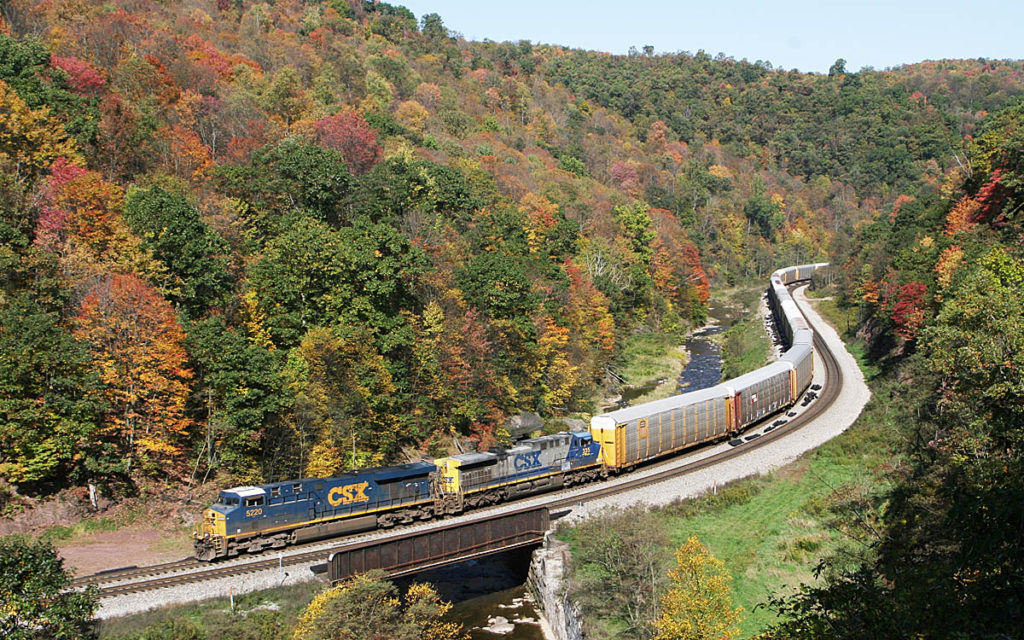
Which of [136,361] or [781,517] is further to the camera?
[781,517]

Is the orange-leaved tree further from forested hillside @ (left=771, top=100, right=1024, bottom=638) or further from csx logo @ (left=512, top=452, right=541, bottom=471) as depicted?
forested hillside @ (left=771, top=100, right=1024, bottom=638)

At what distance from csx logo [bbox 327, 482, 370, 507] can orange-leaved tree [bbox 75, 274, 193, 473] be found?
404 inches

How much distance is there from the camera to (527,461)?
43.1 metres

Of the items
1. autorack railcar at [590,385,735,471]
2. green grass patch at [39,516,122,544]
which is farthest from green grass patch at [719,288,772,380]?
green grass patch at [39,516,122,544]

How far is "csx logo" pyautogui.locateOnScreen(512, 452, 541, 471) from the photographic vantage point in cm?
4262

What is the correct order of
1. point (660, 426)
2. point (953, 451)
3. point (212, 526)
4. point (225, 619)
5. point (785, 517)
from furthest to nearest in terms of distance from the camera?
point (660, 426)
point (785, 517)
point (212, 526)
point (953, 451)
point (225, 619)

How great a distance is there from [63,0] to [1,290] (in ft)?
189

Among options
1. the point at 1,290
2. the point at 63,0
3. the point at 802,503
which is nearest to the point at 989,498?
the point at 802,503

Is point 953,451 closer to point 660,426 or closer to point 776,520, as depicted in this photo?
point 776,520

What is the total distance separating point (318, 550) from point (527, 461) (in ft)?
43.1

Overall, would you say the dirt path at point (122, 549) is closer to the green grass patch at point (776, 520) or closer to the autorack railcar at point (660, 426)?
the green grass patch at point (776, 520)

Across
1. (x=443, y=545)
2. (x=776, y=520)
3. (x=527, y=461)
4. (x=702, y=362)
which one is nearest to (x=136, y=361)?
(x=443, y=545)

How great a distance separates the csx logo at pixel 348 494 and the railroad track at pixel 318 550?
1849 mm

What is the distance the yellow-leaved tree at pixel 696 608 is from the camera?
2364 cm
